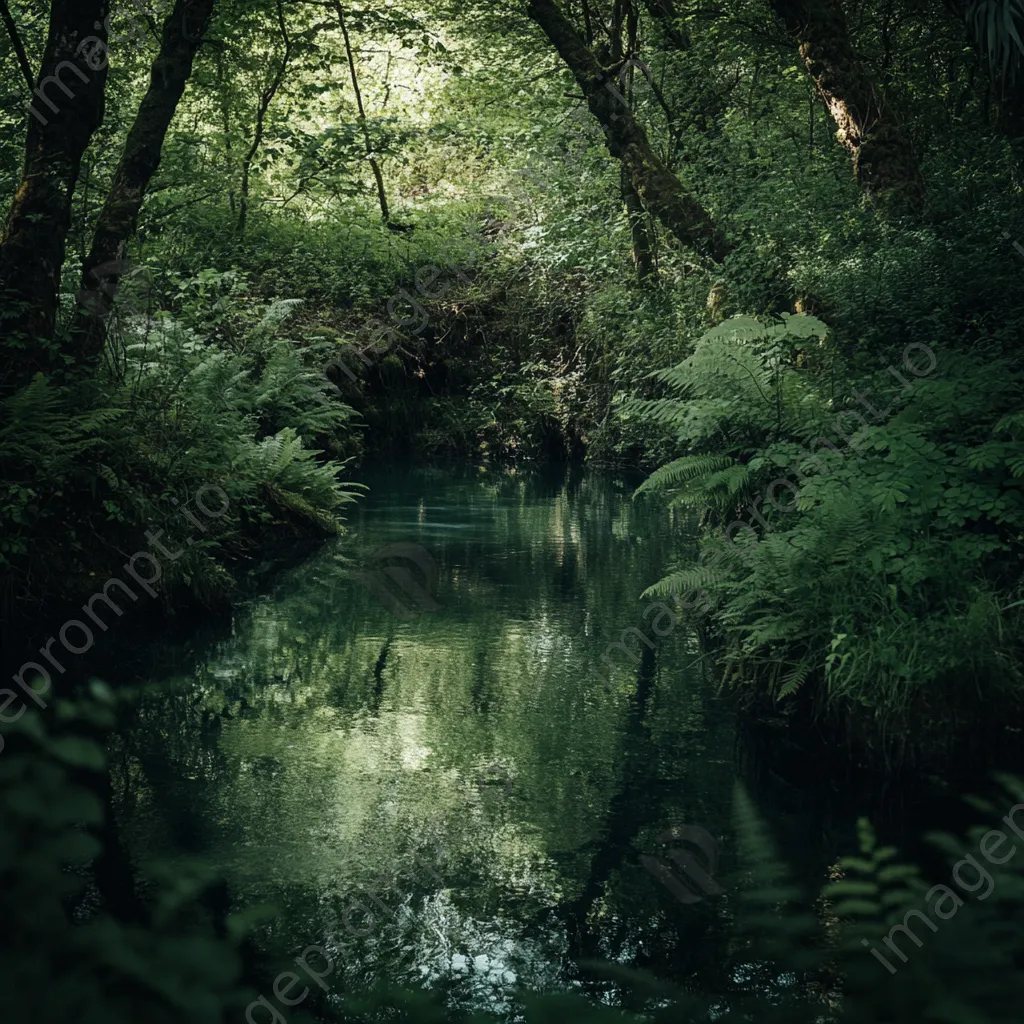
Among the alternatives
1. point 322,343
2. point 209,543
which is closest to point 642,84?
point 322,343

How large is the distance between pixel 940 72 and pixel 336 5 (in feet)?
24.6

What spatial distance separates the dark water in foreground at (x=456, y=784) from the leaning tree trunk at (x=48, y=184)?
2756 millimetres

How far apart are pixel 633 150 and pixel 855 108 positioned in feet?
11.3

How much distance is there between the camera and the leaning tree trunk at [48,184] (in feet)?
29.3

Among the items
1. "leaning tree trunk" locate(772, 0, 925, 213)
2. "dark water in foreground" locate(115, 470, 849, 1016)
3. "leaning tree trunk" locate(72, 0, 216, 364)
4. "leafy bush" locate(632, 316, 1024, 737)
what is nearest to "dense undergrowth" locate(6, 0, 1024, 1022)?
"leafy bush" locate(632, 316, 1024, 737)

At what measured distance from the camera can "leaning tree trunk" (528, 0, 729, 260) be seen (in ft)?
43.9

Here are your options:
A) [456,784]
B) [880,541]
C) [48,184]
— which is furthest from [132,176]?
[880,541]

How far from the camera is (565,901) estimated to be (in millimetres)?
4453

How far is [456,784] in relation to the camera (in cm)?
561

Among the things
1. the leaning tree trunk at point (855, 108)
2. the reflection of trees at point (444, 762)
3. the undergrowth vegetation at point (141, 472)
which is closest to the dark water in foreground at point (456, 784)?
the reflection of trees at point (444, 762)

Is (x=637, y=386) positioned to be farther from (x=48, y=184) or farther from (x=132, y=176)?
(x=48, y=184)

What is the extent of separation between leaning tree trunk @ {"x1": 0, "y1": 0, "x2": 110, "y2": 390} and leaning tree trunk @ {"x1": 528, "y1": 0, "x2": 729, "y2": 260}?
21.8 feet

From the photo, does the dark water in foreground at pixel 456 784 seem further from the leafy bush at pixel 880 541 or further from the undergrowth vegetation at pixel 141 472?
the undergrowth vegetation at pixel 141 472

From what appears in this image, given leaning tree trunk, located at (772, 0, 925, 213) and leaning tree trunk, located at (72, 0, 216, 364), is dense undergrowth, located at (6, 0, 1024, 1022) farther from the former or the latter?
leaning tree trunk, located at (772, 0, 925, 213)
